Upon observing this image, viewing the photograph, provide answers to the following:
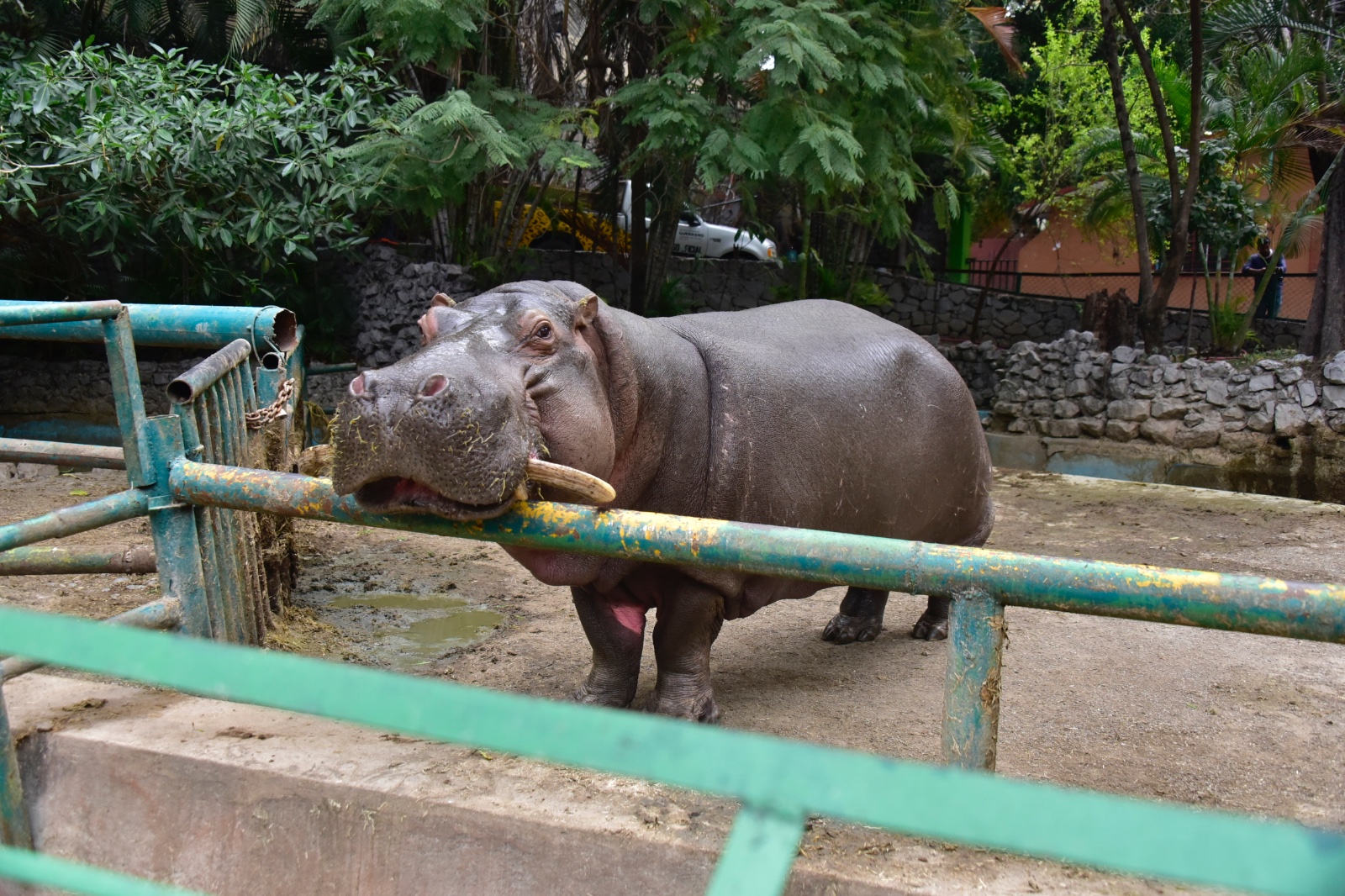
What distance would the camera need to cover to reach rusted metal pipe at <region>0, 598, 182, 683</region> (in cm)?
256

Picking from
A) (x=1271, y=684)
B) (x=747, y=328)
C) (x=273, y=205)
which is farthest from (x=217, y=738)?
(x=273, y=205)

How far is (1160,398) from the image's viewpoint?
9.62 meters

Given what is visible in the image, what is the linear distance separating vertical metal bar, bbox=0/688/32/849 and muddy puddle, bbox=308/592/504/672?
142 cm

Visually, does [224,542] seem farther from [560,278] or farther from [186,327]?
[560,278]

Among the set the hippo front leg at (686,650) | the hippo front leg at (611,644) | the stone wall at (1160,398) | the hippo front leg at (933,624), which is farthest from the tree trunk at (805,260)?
the hippo front leg at (686,650)

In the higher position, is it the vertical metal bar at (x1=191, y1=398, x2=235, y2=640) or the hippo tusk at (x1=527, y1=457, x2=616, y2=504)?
the hippo tusk at (x1=527, y1=457, x2=616, y2=504)

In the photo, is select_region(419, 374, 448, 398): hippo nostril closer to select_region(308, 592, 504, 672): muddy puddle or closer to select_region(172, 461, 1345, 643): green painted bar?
select_region(172, 461, 1345, 643): green painted bar

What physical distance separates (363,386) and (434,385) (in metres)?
0.14

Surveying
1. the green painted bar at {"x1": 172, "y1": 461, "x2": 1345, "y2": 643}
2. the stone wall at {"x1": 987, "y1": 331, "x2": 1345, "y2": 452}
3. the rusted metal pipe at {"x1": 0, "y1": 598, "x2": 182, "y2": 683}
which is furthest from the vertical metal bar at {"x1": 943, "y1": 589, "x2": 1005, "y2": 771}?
the stone wall at {"x1": 987, "y1": 331, "x2": 1345, "y2": 452}

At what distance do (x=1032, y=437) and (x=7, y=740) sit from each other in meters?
9.02

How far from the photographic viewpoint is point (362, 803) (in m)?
2.31

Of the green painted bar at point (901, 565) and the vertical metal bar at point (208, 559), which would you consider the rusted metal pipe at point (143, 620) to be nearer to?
the vertical metal bar at point (208, 559)

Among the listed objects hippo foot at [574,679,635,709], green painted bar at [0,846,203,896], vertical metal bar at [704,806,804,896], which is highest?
vertical metal bar at [704,806,804,896]

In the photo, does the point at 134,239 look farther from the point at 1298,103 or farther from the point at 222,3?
the point at 1298,103
